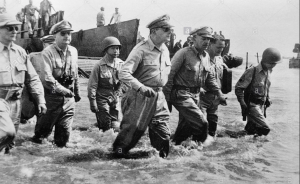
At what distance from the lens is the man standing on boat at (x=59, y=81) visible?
6293 mm

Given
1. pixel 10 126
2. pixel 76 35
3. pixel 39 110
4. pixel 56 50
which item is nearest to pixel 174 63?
pixel 56 50

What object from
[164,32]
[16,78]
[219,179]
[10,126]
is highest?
[164,32]

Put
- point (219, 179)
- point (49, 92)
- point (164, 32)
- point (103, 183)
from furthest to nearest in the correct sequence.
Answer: point (49, 92)
point (164, 32)
point (219, 179)
point (103, 183)

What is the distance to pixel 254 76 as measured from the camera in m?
8.20

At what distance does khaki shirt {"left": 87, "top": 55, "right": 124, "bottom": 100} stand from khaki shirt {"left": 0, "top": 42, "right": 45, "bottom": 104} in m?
2.42

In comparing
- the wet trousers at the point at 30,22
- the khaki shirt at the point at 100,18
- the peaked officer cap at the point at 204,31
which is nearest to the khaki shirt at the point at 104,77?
the peaked officer cap at the point at 204,31

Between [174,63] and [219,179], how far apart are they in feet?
6.83

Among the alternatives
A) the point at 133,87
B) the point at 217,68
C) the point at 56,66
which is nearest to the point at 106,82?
the point at 56,66

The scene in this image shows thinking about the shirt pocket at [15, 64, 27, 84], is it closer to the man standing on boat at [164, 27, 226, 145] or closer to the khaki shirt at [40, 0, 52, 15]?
the man standing on boat at [164, 27, 226, 145]

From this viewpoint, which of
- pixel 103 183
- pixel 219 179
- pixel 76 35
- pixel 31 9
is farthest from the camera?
pixel 76 35

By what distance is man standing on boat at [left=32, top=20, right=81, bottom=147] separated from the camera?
20.6ft

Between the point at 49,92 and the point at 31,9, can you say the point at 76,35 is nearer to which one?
the point at 31,9

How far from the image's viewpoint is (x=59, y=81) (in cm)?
658

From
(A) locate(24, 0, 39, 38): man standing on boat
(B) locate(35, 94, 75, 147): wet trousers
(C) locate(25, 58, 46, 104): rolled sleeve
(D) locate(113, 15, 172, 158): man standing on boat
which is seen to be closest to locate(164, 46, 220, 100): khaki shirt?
(D) locate(113, 15, 172, 158): man standing on boat
